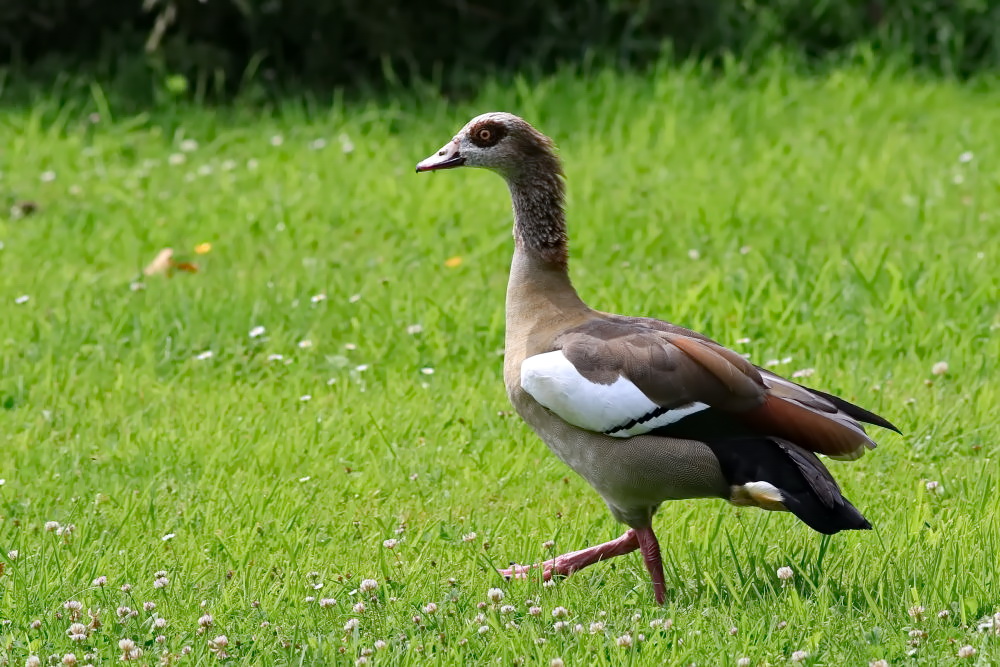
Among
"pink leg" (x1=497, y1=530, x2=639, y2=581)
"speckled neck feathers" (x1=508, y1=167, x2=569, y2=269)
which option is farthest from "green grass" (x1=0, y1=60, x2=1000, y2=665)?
"speckled neck feathers" (x1=508, y1=167, x2=569, y2=269)

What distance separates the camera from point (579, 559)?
455 cm

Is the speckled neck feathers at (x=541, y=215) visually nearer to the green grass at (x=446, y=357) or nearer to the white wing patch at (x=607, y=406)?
the white wing patch at (x=607, y=406)

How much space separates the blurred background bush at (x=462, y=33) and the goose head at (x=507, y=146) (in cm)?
533

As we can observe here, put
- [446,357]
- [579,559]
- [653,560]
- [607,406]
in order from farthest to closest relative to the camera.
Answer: [446,357] → [579,559] → [653,560] → [607,406]

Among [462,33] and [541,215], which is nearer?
[541,215]

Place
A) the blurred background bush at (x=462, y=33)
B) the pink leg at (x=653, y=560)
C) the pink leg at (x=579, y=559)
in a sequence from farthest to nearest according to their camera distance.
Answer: the blurred background bush at (x=462, y=33) < the pink leg at (x=579, y=559) < the pink leg at (x=653, y=560)

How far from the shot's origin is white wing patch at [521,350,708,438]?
426 centimetres

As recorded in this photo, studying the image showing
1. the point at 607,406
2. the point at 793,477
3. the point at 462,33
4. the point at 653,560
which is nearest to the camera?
the point at 793,477

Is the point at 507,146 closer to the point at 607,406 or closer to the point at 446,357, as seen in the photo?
the point at 607,406

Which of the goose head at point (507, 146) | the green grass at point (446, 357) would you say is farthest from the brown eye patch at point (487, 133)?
the green grass at point (446, 357)

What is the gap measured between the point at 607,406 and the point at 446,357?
227 cm

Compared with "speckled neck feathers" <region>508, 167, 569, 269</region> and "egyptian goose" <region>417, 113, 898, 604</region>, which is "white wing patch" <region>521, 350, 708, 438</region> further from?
"speckled neck feathers" <region>508, 167, 569, 269</region>

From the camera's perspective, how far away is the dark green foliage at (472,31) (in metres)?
10.2

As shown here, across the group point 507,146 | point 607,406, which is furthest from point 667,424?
point 507,146
